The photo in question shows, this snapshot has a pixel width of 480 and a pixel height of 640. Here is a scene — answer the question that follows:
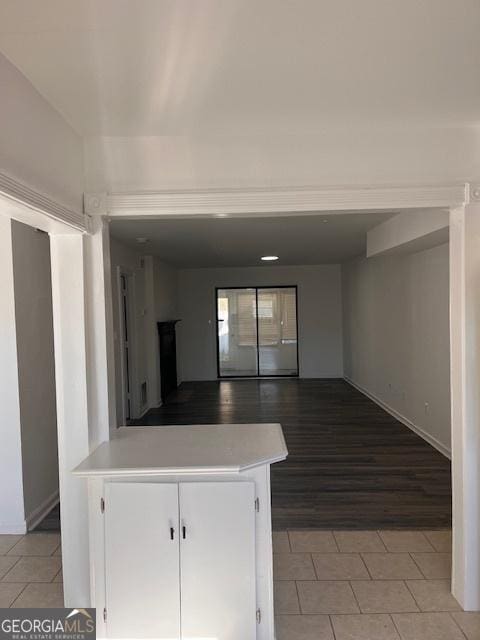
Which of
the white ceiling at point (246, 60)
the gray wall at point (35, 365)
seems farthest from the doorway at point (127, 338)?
the white ceiling at point (246, 60)

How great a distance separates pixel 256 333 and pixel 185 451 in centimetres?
815

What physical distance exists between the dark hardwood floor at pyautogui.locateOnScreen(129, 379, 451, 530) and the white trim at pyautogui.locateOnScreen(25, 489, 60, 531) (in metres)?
1.71

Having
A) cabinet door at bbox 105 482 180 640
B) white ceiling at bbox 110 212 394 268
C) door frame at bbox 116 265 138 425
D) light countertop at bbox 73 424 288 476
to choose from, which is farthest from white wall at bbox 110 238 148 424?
cabinet door at bbox 105 482 180 640

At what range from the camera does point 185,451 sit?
2338mm

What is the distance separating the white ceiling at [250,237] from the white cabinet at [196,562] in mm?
2158

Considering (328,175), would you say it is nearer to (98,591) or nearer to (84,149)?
(84,149)

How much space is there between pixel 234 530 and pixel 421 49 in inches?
77.4

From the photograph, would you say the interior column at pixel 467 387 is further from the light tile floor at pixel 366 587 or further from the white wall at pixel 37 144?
the white wall at pixel 37 144

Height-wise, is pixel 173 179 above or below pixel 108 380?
above

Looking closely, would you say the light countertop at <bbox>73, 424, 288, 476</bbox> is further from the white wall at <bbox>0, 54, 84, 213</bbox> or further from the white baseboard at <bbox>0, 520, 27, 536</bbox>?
the white baseboard at <bbox>0, 520, 27, 536</bbox>

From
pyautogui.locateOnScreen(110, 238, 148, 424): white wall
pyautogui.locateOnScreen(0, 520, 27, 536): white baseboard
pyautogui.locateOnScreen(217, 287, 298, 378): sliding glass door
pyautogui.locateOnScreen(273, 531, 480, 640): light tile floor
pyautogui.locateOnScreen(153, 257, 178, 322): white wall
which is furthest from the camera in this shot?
pyautogui.locateOnScreen(217, 287, 298, 378): sliding glass door

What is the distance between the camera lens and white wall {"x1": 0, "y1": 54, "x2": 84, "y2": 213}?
1716 mm

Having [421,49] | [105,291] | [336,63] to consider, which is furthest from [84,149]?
[421,49]

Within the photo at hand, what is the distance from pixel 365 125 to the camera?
95.0 inches
